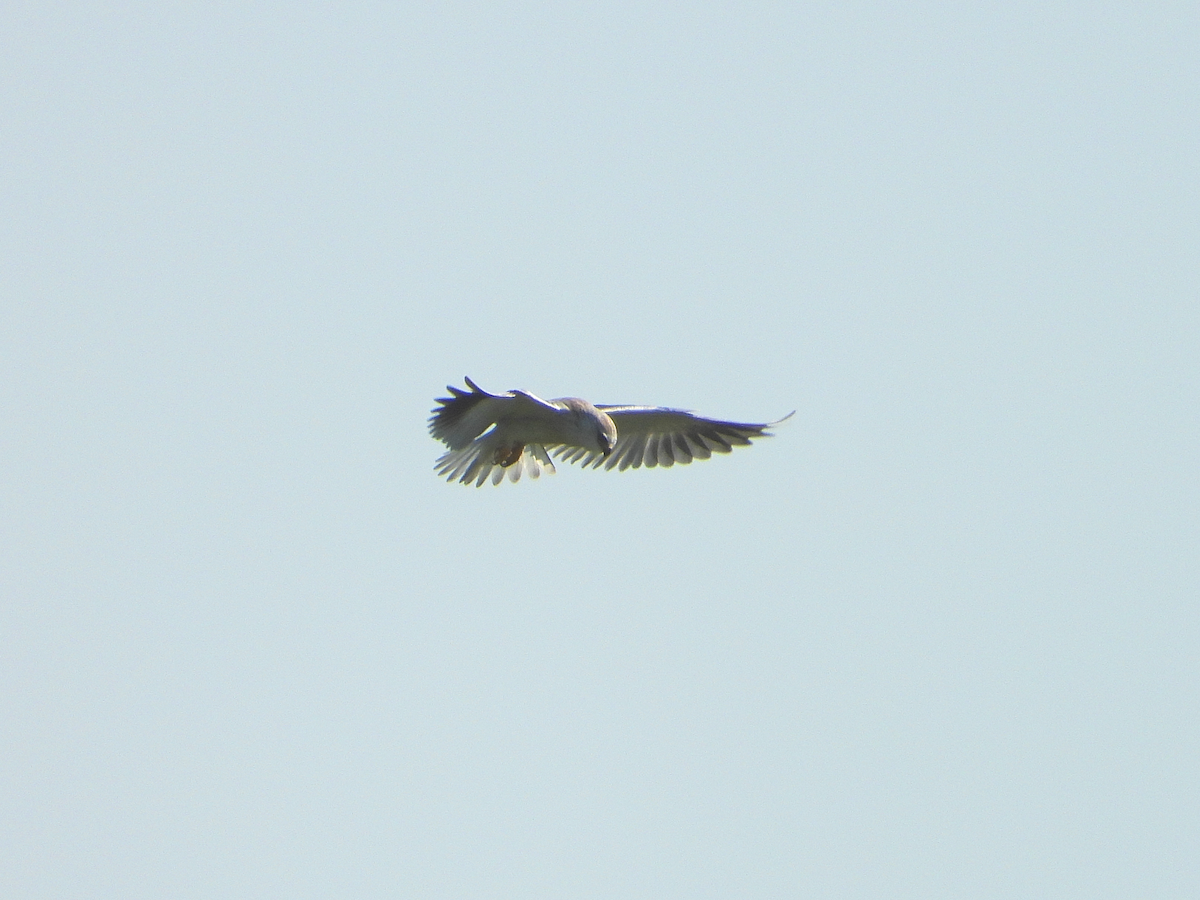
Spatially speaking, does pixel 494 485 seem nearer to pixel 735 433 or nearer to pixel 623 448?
pixel 623 448

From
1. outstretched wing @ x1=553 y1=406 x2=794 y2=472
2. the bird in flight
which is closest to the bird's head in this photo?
the bird in flight

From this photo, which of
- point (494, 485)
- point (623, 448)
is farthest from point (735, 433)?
Answer: point (494, 485)

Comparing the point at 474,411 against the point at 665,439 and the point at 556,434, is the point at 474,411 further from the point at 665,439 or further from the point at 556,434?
the point at 665,439

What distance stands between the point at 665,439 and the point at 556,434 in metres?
2.51

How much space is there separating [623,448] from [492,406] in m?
3.30

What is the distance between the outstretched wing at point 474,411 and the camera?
46.4 ft

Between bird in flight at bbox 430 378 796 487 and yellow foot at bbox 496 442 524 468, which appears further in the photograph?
yellow foot at bbox 496 442 524 468

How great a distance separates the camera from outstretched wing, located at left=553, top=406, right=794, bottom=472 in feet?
54.4

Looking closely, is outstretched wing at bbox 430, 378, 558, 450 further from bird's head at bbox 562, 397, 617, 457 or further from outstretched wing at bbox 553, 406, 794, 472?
outstretched wing at bbox 553, 406, 794, 472

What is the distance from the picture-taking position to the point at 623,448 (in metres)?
17.4

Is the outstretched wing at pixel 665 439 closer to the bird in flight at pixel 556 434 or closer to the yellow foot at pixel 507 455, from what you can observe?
the bird in flight at pixel 556 434

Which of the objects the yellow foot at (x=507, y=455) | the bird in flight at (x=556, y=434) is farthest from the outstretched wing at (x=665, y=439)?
the yellow foot at (x=507, y=455)

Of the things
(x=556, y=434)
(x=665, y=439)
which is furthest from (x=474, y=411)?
(x=665, y=439)

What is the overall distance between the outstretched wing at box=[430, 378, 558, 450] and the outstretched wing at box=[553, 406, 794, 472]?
191cm
